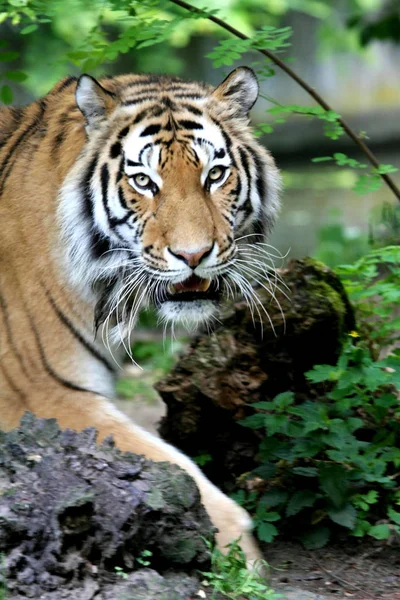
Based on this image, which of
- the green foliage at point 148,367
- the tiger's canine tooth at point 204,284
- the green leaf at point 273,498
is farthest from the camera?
the green foliage at point 148,367

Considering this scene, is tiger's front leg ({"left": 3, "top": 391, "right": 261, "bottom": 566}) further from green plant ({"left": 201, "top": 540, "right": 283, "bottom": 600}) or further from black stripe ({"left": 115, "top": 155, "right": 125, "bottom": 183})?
black stripe ({"left": 115, "top": 155, "right": 125, "bottom": 183})

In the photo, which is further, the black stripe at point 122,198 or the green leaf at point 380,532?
the black stripe at point 122,198

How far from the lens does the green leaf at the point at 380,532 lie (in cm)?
282

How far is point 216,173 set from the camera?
302cm

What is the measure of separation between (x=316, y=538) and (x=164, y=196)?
4.12 ft

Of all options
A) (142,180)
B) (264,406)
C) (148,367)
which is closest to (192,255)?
(142,180)

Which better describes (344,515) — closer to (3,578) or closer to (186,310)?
(186,310)

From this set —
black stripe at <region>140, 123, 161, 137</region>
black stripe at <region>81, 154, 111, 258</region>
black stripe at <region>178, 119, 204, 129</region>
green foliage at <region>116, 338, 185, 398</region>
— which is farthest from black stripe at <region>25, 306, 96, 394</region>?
green foliage at <region>116, 338, 185, 398</region>

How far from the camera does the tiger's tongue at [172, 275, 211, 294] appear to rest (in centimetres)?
293

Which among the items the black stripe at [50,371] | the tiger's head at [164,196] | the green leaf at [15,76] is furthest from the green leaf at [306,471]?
the green leaf at [15,76]

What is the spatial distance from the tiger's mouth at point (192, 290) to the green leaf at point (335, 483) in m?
0.70

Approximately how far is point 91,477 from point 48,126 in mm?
1494

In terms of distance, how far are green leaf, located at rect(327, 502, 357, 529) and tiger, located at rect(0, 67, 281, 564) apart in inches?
13.5

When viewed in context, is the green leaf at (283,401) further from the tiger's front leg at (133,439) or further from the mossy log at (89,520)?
the mossy log at (89,520)
